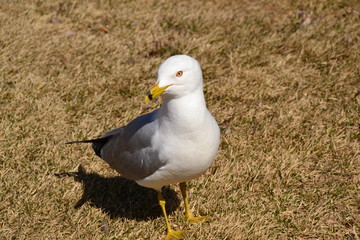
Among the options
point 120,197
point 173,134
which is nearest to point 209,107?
point 120,197

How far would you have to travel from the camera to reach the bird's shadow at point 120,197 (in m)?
4.90

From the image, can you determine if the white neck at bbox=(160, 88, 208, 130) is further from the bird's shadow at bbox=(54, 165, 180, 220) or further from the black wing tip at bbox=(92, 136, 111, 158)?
the bird's shadow at bbox=(54, 165, 180, 220)

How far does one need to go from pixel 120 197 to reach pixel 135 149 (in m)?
0.86

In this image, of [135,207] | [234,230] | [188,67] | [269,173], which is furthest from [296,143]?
[188,67]

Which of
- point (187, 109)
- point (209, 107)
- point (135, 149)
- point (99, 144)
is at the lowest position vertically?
point (209, 107)

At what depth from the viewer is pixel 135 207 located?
497 centimetres

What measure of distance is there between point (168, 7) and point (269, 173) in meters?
4.08

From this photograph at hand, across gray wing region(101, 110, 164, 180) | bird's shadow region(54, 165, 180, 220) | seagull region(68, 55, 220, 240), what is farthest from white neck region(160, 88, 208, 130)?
bird's shadow region(54, 165, 180, 220)

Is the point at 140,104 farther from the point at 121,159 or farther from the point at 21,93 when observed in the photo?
the point at 121,159

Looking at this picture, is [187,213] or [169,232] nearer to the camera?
[169,232]

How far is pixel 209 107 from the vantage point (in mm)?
6297

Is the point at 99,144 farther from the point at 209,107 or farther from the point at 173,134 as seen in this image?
the point at 209,107

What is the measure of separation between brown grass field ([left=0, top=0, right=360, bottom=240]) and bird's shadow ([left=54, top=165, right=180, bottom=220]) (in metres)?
0.01

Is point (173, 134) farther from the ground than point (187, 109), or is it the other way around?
point (187, 109)
